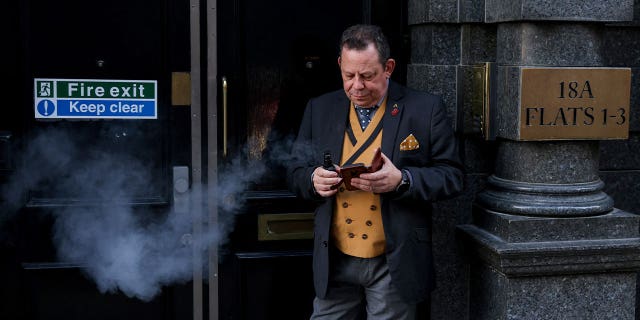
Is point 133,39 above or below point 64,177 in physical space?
above

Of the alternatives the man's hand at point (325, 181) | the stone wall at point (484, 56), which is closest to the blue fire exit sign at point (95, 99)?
the man's hand at point (325, 181)

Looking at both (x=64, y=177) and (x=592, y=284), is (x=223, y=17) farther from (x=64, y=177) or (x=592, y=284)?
(x=592, y=284)

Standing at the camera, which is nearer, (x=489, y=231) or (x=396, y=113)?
(x=396, y=113)

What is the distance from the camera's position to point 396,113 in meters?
4.00

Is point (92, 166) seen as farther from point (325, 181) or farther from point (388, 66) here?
point (388, 66)

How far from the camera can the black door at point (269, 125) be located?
15.3 feet

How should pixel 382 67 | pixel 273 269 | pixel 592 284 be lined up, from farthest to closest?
pixel 273 269 → pixel 592 284 → pixel 382 67

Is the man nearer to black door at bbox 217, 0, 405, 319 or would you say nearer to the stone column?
the stone column

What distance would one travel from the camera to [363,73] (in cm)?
385


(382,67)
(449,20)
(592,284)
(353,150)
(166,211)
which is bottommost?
(592,284)

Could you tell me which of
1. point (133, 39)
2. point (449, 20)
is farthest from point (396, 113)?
point (133, 39)

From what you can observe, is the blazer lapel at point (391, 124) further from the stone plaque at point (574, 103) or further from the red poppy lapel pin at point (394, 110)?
the stone plaque at point (574, 103)

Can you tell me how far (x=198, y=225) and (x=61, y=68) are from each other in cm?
112

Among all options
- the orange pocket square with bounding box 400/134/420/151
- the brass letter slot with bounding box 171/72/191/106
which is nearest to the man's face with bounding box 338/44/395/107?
the orange pocket square with bounding box 400/134/420/151
